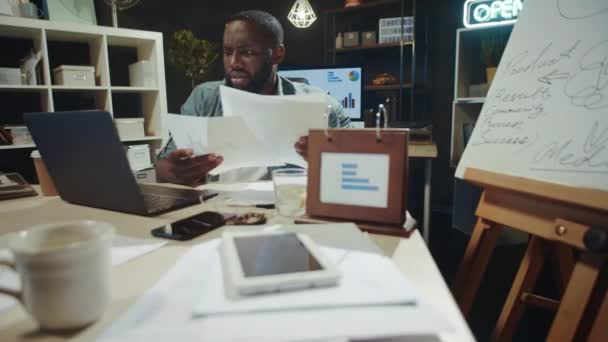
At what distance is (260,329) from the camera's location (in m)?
0.39

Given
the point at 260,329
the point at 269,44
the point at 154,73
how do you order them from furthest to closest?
1. the point at 154,73
2. the point at 269,44
3. the point at 260,329

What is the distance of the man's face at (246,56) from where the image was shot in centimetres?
166

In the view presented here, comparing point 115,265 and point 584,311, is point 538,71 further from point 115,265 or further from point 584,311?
point 115,265

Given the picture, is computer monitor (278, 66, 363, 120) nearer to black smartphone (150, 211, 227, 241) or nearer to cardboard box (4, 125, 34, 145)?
cardboard box (4, 125, 34, 145)

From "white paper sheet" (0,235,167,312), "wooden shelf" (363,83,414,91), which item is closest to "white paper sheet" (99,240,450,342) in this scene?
"white paper sheet" (0,235,167,312)

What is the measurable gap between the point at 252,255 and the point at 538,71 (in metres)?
0.92

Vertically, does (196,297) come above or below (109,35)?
below

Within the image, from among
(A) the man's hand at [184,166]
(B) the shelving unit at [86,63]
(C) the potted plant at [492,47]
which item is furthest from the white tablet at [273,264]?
(C) the potted plant at [492,47]

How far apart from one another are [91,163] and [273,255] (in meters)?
0.56

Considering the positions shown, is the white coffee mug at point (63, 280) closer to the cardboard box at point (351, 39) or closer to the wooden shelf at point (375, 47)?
Answer: the wooden shelf at point (375, 47)

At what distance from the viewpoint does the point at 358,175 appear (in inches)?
30.6

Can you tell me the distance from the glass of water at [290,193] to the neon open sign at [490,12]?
2.43 metres

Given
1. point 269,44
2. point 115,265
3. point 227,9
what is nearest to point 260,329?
point 115,265

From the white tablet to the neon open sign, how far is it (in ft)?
8.86
